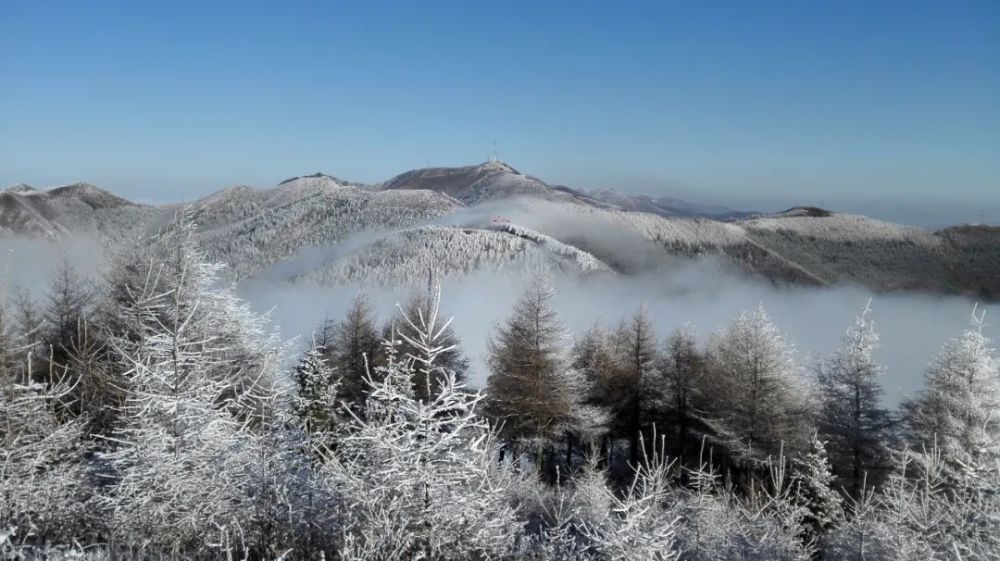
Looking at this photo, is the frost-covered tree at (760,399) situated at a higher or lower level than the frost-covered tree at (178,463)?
lower

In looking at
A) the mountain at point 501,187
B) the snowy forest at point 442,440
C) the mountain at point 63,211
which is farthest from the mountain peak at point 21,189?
the snowy forest at point 442,440

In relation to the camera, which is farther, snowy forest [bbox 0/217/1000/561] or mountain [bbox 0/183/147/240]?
mountain [bbox 0/183/147/240]

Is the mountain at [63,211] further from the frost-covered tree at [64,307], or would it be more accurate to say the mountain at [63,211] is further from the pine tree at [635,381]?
the pine tree at [635,381]

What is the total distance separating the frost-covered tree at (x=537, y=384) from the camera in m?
20.7

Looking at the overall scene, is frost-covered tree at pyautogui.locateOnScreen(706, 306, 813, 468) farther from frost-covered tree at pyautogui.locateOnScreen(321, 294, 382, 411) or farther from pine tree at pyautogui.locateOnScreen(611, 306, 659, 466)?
frost-covered tree at pyautogui.locateOnScreen(321, 294, 382, 411)

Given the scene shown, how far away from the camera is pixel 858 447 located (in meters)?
19.9

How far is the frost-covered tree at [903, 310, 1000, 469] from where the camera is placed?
17.6 meters

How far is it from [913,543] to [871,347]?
50.6 ft

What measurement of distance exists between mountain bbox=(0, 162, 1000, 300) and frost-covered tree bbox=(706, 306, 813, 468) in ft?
121

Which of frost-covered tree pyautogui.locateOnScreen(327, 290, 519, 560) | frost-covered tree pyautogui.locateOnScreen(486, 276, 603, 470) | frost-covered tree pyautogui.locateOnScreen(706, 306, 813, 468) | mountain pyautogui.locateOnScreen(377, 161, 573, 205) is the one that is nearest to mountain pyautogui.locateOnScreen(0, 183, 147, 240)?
mountain pyautogui.locateOnScreen(377, 161, 573, 205)

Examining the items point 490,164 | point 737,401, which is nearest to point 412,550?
point 737,401

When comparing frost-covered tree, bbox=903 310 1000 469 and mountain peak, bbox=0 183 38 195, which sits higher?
mountain peak, bbox=0 183 38 195

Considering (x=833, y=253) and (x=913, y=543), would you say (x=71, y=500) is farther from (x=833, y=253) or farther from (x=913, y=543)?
(x=833, y=253)

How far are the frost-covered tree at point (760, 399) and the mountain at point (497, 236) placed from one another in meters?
36.9
